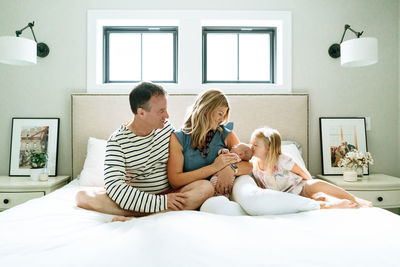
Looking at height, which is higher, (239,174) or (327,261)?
(239,174)

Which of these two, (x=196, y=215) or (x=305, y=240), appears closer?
(x=305, y=240)

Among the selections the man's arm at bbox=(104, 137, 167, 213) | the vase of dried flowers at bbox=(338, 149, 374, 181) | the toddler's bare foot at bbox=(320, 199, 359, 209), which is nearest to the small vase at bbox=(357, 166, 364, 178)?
the vase of dried flowers at bbox=(338, 149, 374, 181)

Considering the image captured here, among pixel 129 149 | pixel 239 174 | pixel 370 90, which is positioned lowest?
pixel 239 174

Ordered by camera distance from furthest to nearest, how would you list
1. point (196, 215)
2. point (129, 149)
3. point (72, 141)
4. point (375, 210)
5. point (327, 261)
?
point (72, 141)
point (129, 149)
point (375, 210)
point (196, 215)
point (327, 261)

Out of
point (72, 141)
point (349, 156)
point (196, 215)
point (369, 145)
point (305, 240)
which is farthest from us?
point (369, 145)

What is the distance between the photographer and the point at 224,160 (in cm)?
161

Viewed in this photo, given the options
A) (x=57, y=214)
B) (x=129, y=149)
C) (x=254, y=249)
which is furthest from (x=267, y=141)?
(x=57, y=214)

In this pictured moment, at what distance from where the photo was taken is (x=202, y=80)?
290 centimetres

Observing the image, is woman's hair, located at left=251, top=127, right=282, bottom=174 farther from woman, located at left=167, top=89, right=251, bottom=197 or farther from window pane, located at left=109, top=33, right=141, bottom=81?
window pane, located at left=109, top=33, right=141, bottom=81

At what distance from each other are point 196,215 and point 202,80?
1950mm

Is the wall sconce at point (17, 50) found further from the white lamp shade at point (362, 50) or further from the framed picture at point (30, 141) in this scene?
the white lamp shade at point (362, 50)

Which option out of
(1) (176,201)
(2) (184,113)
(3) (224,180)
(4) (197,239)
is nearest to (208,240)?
(4) (197,239)

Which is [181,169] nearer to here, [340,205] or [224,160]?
[224,160]

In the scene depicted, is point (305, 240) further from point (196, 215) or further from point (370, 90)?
point (370, 90)
